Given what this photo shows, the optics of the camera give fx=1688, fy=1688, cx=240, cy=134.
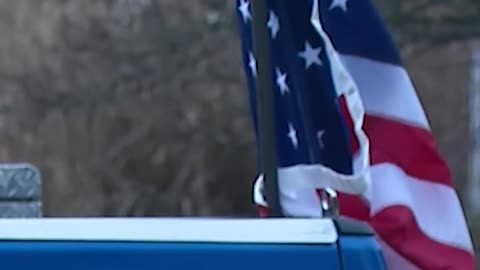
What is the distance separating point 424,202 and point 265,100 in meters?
0.64

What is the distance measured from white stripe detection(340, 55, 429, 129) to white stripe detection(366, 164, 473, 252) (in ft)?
0.46

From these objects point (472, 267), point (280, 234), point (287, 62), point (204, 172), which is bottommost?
point (204, 172)

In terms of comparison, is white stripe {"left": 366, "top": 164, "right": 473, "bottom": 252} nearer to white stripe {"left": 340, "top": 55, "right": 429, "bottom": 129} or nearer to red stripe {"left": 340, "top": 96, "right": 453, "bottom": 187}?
red stripe {"left": 340, "top": 96, "right": 453, "bottom": 187}

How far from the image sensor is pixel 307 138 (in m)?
4.06

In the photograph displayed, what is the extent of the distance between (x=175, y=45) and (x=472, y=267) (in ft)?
29.8

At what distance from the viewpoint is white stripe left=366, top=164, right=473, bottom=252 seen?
418 centimetres

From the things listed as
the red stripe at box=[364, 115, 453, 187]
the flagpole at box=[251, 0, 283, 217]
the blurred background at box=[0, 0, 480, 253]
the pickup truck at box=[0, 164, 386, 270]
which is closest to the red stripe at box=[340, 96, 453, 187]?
the red stripe at box=[364, 115, 453, 187]

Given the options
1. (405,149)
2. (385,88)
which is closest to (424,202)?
(405,149)

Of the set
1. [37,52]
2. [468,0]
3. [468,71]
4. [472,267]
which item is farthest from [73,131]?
[472,267]

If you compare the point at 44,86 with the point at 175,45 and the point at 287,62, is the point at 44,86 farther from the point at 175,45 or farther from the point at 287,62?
the point at 287,62

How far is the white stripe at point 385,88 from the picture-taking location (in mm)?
4273

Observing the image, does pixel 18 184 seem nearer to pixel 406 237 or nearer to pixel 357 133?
pixel 357 133

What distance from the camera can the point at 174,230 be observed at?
3393mm

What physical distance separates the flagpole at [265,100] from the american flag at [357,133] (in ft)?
0.28
